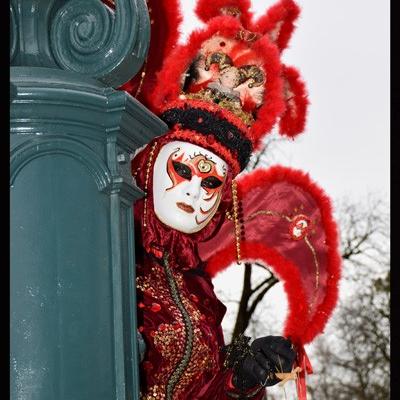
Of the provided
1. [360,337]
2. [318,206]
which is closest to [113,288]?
[318,206]

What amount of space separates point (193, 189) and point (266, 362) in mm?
864

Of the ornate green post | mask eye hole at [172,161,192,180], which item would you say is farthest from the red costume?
the ornate green post

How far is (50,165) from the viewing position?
8.21 feet

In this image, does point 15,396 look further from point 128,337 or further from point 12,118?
point 12,118

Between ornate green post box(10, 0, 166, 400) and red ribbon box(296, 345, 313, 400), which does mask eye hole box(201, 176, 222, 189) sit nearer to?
red ribbon box(296, 345, 313, 400)

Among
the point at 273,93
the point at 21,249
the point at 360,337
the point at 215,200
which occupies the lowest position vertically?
the point at 21,249

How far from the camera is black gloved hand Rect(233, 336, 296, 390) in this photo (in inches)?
171

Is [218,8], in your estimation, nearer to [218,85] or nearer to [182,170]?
[218,85]

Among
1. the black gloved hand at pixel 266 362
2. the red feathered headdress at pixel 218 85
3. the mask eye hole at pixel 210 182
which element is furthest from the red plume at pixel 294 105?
the black gloved hand at pixel 266 362

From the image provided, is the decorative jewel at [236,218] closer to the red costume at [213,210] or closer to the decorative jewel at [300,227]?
the red costume at [213,210]

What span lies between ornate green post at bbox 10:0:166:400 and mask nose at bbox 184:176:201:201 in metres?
1.54

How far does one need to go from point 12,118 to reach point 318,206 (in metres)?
2.65

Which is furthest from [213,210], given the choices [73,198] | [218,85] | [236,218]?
[73,198]
